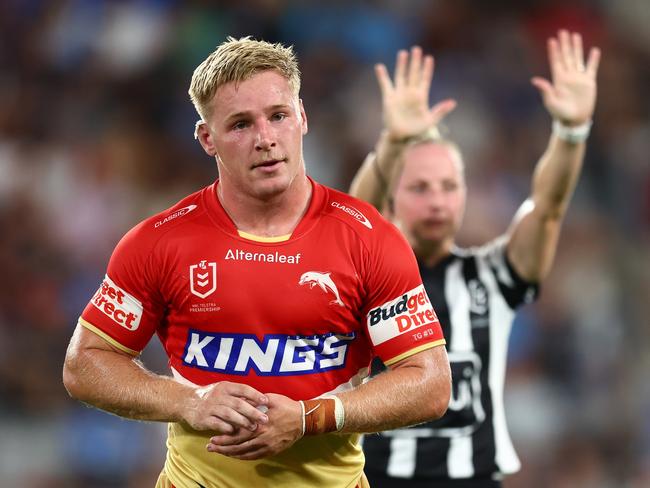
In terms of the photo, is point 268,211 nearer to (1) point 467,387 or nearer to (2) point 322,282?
(2) point 322,282

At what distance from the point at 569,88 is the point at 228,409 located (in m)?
2.73

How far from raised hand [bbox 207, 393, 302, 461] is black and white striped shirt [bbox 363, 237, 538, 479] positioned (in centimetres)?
163

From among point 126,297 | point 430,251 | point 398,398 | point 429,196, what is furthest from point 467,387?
point 126,297

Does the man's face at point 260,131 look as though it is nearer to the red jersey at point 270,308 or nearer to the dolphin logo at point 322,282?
the red jersey at point 270,308

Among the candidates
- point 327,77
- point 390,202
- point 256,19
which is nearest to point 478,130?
point 327,77

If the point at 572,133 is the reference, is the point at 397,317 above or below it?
below

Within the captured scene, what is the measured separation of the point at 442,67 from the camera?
31.2 ft

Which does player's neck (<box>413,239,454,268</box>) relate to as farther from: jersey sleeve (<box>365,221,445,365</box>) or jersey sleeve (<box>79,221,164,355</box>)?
jersey sleeve (<box>79,221,164,355</box>)

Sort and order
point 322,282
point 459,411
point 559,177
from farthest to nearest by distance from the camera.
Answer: point 559,177, point 459,411, point 322,282

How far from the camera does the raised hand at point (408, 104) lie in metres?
5.12

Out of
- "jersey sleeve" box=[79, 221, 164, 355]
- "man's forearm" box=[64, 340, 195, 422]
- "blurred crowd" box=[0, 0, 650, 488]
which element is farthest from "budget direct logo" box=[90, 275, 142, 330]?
"blurred crowd" box=[0, 0, 650, 488]

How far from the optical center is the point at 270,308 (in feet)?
11.2

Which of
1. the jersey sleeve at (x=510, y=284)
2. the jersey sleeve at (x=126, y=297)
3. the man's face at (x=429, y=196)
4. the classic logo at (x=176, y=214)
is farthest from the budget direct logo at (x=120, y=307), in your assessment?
the jersey sleeve at (x=510, y=284)

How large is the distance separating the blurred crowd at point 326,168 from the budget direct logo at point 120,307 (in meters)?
4.42
